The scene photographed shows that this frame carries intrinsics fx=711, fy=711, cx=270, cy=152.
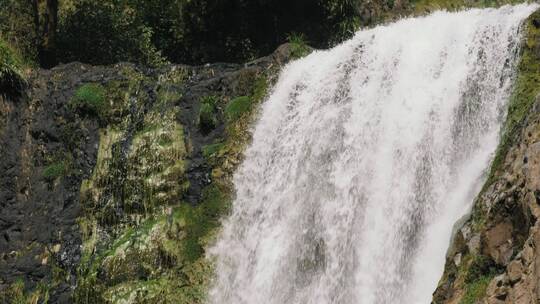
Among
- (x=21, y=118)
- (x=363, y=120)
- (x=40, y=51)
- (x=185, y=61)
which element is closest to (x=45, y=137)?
(x=21, y=118)

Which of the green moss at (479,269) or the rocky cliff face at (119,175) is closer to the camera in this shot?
the green moss at (479,269)

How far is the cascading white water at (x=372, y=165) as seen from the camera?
42.4 ft

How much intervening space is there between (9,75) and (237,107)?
6459 mm

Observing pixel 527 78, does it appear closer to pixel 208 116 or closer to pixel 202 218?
pixel 202 218

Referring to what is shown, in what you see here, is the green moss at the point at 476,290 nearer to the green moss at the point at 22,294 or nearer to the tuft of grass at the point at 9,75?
the green moss at the point at 22,294

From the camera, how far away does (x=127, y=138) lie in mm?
18312

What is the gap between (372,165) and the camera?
14.6 meters

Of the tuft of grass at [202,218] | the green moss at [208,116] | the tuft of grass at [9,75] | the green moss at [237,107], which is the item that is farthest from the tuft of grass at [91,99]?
the tuft of grass at [202,218]

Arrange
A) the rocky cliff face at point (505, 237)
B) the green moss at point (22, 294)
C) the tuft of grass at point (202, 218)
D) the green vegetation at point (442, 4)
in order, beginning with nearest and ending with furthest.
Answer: the rocky cliff face at point (505, 237) < the tuft of grass at point (202, 218) < the green moss at point (22, 294) < the green vegetation at point (442, 4)

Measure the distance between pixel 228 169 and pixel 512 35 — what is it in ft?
23.3

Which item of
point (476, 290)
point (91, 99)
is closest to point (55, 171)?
point (91, 99)

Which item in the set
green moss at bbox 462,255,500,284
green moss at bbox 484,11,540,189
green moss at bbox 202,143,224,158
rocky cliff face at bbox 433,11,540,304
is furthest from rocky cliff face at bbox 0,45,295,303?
green moss at bbox 462,255,500,284

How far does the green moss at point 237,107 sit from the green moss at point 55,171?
14.4ft

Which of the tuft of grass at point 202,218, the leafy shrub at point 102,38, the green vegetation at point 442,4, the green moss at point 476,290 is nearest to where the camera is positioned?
the green moss at point 476,290
